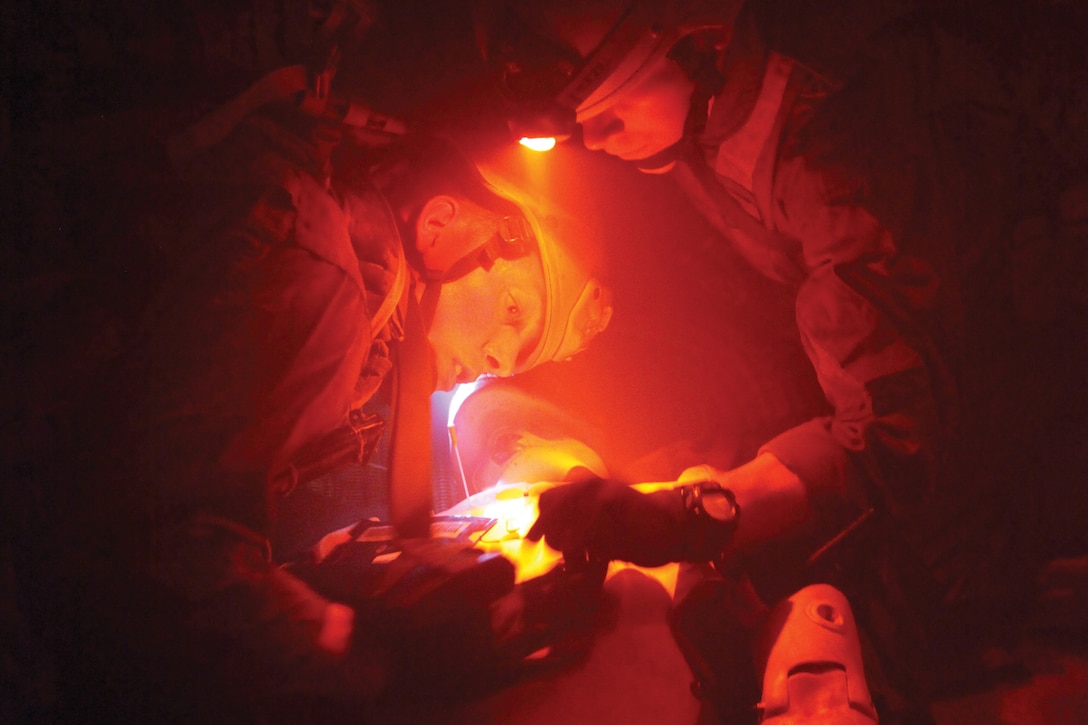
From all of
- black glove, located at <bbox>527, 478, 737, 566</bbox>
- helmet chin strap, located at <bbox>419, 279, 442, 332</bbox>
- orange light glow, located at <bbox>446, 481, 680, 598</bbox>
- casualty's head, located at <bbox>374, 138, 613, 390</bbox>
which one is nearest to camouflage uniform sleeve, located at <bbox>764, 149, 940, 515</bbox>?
black glove, located at <bbox>527, 478, 737, 566</bbox>

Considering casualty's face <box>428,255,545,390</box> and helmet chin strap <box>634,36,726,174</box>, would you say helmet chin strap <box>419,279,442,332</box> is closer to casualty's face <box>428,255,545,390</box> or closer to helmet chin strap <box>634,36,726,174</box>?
casualty's face <box>428,255,545,390</box>

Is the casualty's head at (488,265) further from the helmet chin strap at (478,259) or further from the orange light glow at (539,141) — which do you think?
the orange light glow at (539,141)

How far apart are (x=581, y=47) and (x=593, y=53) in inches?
1.2

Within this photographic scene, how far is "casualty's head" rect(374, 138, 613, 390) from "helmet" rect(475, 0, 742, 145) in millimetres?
407

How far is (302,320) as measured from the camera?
1.03 meters

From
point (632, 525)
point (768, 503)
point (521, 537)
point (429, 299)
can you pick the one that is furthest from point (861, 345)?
point (429, 299)

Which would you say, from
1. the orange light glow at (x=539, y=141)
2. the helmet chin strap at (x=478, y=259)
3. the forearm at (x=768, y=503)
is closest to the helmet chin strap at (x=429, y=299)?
the helmet chin strap at (x=478, y=259)

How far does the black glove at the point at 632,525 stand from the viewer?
1078mm

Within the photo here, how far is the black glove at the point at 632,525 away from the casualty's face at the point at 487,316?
0.74m

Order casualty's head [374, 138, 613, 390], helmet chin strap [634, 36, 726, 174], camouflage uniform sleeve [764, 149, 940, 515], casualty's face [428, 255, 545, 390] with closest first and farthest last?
camouflage uniform sleeve [764, 149, 940, 515]
helmet chin strap [634, 36, 726, 174]
casualty's head [374, 138, 613, 390]
casualty's face [428, 255, 545, 390]

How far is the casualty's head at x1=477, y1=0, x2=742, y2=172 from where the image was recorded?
1126 mm

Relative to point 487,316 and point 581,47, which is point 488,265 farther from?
point 581,47

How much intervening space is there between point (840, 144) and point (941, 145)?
180 mm

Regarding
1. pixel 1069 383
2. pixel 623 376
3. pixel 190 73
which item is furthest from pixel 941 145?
pixel 190 73
